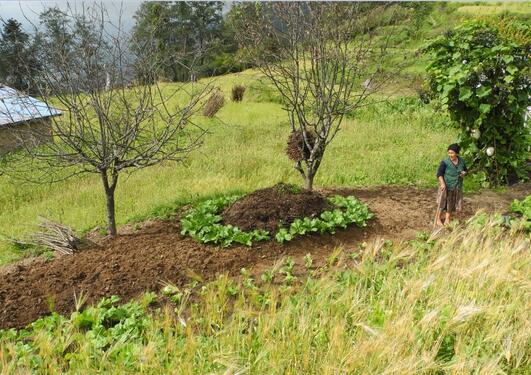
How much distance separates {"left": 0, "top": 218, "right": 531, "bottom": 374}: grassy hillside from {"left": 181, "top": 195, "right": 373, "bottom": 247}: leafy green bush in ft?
4.23

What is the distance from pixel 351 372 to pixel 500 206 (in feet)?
17.2

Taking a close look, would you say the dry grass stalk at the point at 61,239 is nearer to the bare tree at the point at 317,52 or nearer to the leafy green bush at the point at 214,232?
the leafy green bush at the point at 214,232

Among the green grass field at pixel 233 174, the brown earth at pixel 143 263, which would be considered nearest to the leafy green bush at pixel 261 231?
the brown earth at pixel 143 263

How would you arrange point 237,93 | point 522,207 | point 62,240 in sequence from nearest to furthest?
point 62,240, point 522,207, point 237,93

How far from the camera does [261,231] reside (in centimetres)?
572

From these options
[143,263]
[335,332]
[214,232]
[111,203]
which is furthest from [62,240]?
[335,332]

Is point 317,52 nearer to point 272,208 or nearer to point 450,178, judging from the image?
point 272,208

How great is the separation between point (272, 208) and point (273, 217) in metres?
0.14

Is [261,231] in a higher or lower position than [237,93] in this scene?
lower

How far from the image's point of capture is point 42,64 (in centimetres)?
Result: 584

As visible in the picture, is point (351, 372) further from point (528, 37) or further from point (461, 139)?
point (528, 37)

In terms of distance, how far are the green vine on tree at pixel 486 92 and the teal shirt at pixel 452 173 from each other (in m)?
2.50

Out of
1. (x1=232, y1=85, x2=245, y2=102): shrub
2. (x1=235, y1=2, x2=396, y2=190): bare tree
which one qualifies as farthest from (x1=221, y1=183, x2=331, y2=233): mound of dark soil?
(x1=232, y1=85, x2=245, y2=102): shrub

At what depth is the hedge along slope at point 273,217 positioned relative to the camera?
18.7 ft
